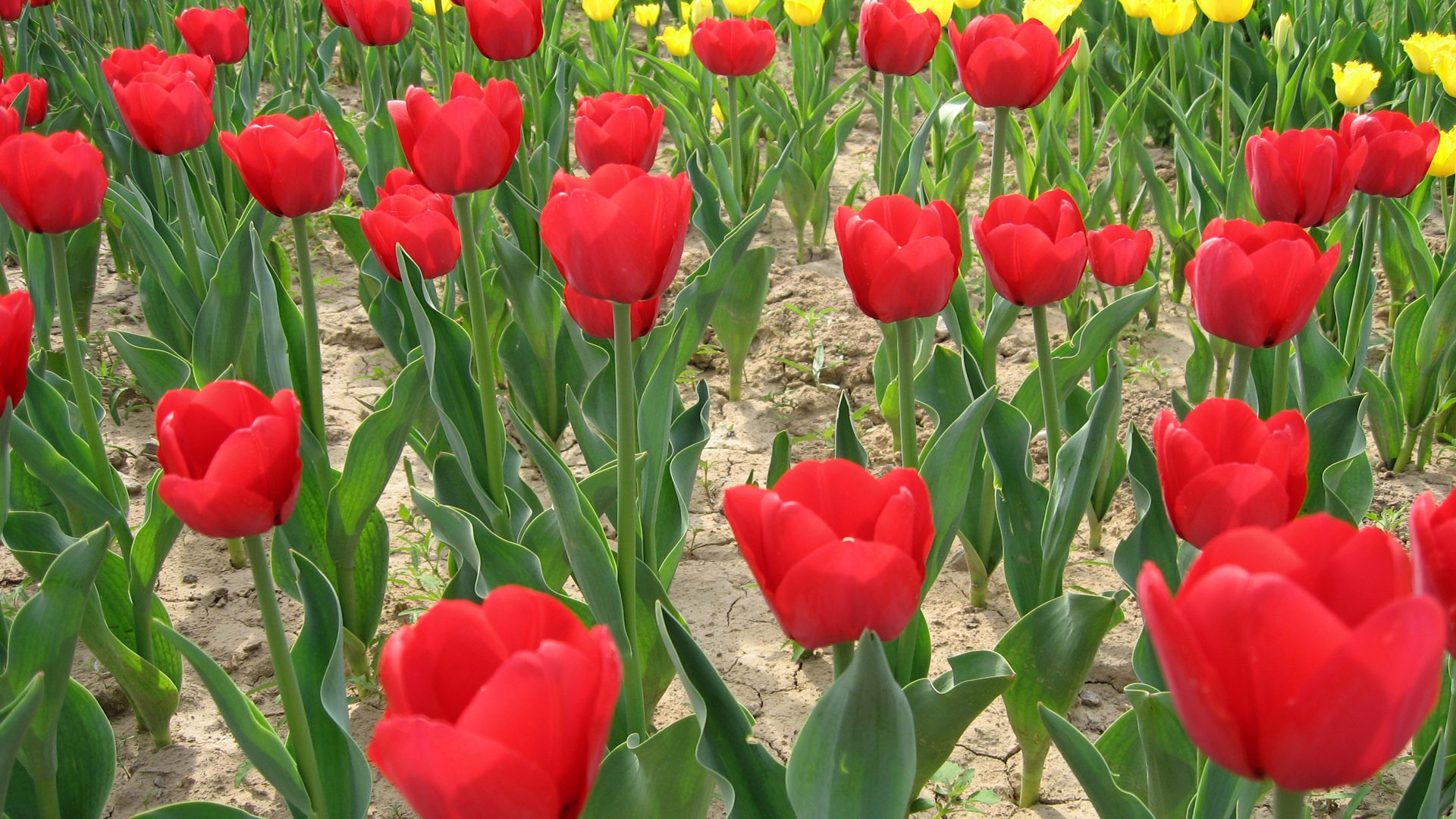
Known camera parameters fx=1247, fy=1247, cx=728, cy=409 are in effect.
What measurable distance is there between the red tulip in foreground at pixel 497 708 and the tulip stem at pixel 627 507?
539 millimetres

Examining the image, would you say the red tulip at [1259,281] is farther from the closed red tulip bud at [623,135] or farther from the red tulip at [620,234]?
the closed red tulip bud at [623,135]

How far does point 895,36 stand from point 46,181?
1.52 metres

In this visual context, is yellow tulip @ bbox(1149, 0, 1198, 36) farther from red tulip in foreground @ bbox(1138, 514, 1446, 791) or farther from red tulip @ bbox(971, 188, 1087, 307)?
red tulip in foreground @ bbox(1138, 514, 1446, 791)

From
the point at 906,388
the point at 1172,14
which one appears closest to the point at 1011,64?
the point at 906,388

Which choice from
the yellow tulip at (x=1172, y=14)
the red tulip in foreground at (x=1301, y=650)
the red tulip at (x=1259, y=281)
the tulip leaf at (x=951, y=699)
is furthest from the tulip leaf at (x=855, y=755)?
the yellow tulip at (x=1172, y=14)

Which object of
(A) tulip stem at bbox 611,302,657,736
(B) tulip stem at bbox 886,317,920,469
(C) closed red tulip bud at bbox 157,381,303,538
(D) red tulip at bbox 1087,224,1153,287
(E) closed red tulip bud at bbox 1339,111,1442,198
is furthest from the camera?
(D) red tulip at bbox 1087,224,1153,287

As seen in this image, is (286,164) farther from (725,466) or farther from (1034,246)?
(725,466)

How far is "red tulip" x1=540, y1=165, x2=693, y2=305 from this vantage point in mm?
1138

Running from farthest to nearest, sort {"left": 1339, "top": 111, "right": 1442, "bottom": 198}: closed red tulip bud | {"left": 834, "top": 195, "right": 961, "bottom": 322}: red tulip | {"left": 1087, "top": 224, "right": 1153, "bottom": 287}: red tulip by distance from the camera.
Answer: {"left": 1087, "top": 224, "right": 1153, "bottom": 287}: red tulip < {"left": 1339, "top": 111, "right": 1442, "bottom": 198}: closed red tulip bud < {"left": 834, "top": 195, "right": 961, "bottom": 322}: red tulip

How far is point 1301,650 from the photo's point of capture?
58 centimetres

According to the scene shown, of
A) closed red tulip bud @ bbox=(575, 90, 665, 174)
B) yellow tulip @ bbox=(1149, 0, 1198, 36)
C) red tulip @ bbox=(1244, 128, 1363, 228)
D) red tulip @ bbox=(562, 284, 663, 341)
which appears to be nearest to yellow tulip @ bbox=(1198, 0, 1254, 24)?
yellow tulip @ bbox=(1149, 0, 1198, 36)

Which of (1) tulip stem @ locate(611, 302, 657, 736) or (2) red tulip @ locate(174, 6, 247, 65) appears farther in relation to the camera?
(2) red tulip @ locate(174, 6, 247, 65)

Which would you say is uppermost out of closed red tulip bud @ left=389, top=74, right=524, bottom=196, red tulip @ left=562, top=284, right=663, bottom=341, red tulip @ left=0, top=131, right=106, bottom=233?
closed red tulip bud @ left=389, top=74, right=524, bottom=196

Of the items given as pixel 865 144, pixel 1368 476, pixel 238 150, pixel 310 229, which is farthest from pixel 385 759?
pixel 865 144
